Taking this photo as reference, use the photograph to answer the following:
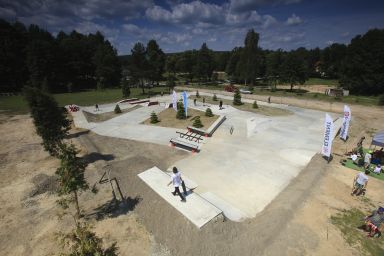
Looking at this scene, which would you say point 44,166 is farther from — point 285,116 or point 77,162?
point 285,116

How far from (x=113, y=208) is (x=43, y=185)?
5421mm

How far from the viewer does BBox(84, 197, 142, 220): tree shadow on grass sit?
387 inches

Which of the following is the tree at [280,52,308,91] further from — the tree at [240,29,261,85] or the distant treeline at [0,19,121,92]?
the distant treeline at [0,19,121,92]

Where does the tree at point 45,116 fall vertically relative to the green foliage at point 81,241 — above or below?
above

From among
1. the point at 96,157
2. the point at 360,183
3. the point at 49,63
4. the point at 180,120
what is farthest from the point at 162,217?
the point at 49,63

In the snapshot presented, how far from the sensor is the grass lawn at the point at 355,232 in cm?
781

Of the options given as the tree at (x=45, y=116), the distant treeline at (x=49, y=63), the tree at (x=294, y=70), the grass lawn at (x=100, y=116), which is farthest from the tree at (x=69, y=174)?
the tree at (x=294, y=70)

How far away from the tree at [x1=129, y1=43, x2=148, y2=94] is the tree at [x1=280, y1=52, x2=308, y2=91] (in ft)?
111

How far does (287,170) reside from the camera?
13.5 m

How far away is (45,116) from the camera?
46.5ft

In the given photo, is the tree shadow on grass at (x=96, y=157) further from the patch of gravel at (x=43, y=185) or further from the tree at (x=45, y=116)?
the patch of gravel at (x=43, y=185)

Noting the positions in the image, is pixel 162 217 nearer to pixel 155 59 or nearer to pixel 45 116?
pixel 45 116

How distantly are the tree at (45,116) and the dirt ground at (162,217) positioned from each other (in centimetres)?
190

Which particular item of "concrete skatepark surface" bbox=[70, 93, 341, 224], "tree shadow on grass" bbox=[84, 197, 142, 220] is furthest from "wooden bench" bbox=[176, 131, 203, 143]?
"tree shadow on grass" bbox=[84, 197, 142, 220]
